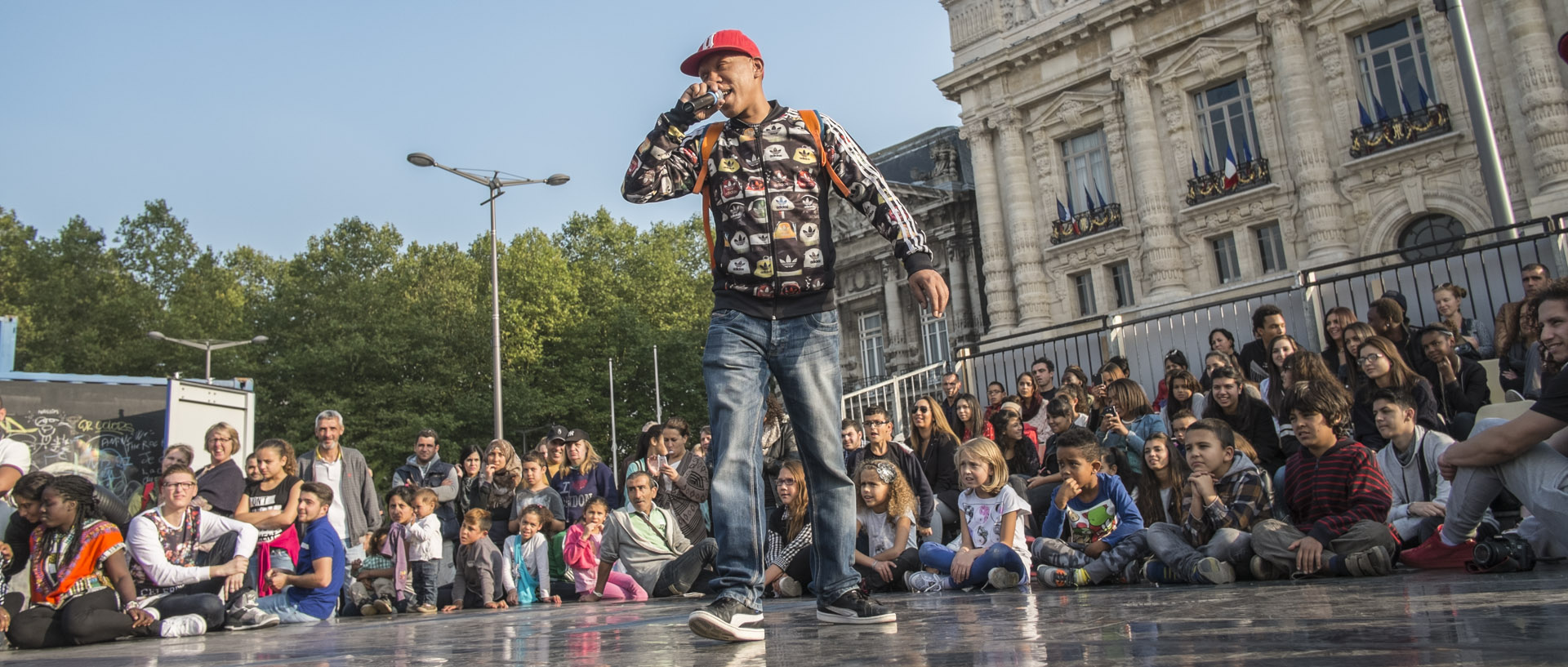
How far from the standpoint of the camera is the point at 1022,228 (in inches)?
1106

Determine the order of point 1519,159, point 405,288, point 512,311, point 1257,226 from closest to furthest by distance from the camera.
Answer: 1. point 1519,159
2. point 1257,226
3. point 512,311
4. point 405,288

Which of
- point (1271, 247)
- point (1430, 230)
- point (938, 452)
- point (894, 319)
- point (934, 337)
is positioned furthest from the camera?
point (894, 319)

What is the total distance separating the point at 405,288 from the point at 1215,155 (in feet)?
117

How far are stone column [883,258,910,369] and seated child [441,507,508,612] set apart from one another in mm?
23907

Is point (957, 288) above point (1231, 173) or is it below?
below

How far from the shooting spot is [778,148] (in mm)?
4273

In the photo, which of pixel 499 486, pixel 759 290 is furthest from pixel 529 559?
pixel 759 290

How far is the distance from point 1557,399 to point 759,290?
3.26 meters

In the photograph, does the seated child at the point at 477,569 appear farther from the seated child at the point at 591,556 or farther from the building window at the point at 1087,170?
the building window at the point at 1087,170

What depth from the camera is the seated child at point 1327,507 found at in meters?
5.67

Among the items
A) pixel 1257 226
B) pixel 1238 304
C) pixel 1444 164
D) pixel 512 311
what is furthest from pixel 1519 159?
pixel 512 311

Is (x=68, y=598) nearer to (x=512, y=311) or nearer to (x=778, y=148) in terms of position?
(x=778, y=148)

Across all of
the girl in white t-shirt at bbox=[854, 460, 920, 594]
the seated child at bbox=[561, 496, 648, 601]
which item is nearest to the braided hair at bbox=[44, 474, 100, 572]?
the seated child at bbox=[561, 496, 648, 601]

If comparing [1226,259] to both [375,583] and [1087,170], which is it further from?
[375,583]
